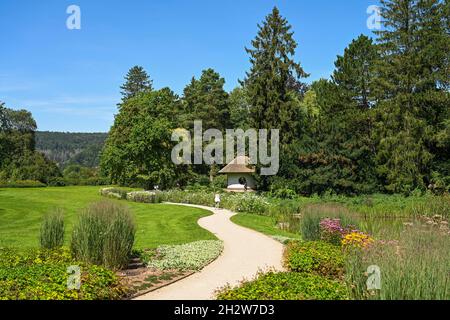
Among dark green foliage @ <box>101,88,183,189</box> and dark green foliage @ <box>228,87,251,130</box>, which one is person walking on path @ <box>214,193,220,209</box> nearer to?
dark green foliage @ <box>101,88,183,189</box>

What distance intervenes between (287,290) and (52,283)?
3797 millimetres

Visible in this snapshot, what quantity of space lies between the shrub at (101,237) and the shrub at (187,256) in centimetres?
117

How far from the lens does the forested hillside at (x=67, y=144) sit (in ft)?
489

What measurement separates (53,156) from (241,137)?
13570 centimetres

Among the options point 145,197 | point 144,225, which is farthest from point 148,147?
point 144,225

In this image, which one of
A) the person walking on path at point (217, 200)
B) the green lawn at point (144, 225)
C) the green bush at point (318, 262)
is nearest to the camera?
the green bush at point (318, 262)

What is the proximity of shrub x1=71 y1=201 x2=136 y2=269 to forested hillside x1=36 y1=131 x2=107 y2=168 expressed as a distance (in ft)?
449

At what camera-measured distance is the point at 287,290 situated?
20.6 feet

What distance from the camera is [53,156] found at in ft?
520

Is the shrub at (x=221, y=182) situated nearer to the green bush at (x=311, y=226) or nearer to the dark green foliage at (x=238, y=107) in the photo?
the dark green foliage at (x=238, y=107)

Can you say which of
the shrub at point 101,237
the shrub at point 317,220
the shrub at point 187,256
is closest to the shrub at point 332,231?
the shrub at point 317,220

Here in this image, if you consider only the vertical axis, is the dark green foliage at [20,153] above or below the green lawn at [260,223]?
above
